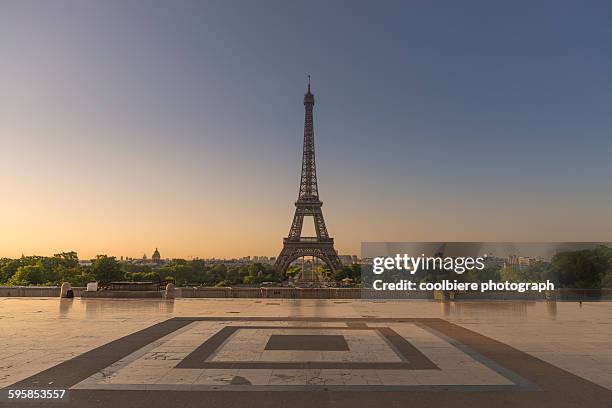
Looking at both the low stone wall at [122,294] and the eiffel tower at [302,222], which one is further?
the eiffel tower at [302,222]

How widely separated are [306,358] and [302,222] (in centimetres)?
8145

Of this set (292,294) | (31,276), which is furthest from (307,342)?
(31,276)

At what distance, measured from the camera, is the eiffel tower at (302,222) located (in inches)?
3600

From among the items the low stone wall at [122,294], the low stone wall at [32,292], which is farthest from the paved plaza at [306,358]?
the low stone wall at [32,292]

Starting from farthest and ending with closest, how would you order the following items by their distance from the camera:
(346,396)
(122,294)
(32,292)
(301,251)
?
(301,251) → (32,292) → (122,294) → (346,396)

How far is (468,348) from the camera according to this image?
1533 cm

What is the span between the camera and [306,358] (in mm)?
13617

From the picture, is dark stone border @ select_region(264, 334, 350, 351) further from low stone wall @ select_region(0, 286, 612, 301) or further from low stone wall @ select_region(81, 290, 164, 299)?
low stone wall @ select_region(81, 290, 164, 299)

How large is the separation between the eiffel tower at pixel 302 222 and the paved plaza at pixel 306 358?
219 feet

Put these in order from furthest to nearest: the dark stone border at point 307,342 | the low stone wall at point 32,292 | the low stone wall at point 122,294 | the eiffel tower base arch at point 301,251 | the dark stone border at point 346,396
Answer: the eiffel tower base arch at point 301,251 → the low stone wall at point 32,292 → the low stone wall at point 122,294 → the dark stone border at point 307,342 → the dark stone border at point 346,396

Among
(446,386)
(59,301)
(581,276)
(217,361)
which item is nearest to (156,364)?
(217,361)

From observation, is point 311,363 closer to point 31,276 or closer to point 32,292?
point 32,292

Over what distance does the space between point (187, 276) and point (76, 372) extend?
9551 cm

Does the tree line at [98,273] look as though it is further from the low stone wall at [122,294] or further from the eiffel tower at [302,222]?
the low stone wall at [122,294]
